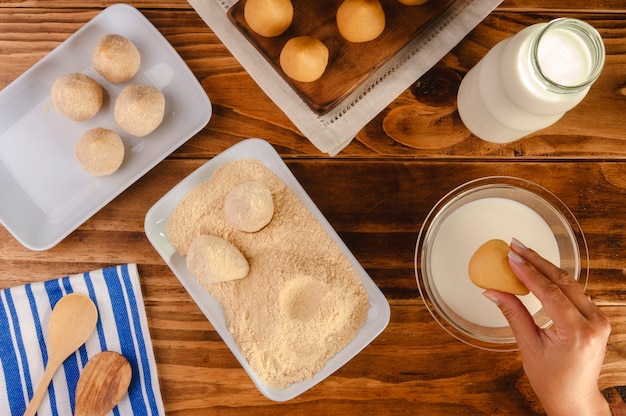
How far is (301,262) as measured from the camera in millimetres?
654

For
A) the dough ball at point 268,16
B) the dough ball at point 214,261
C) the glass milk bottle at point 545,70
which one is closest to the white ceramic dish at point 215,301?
the dough ball at point 214,261

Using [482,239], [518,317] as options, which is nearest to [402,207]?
[482,239]

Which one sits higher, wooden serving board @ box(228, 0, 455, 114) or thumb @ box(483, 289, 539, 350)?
wooden serving board @ box(228, 0, 455, 114)

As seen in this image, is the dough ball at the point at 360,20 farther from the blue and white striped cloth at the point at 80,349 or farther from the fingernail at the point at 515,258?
the blue and white striped cloth at the point at 80,349

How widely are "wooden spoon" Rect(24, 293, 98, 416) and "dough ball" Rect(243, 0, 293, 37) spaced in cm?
45

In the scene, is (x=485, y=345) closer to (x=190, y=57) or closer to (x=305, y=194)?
(x=305, y=194)

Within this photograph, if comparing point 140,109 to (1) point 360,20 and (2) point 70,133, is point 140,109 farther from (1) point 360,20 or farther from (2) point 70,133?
(1) point 360,20

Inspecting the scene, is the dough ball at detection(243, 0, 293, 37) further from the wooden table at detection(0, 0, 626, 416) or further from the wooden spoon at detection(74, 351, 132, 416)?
the wooden spoon at detection(74, 351, 132, 416)

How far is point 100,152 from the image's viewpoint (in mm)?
672

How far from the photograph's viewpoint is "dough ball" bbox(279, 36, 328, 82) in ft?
1.98

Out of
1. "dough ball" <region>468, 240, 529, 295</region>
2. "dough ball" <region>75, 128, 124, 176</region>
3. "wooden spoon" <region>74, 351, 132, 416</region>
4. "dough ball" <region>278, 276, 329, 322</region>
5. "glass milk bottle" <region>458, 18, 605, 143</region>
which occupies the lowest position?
"dough ball" <region>468, 240, 529, 295</region>

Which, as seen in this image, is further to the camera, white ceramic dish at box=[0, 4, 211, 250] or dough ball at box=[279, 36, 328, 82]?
white ceramic dish at box=[0, 4, 211, 250]

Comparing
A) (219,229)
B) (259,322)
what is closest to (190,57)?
(219,229)

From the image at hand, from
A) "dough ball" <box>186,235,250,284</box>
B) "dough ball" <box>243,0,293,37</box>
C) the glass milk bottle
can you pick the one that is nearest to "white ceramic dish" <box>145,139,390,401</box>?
"dough ball" <box>186,235,250,284</box>
